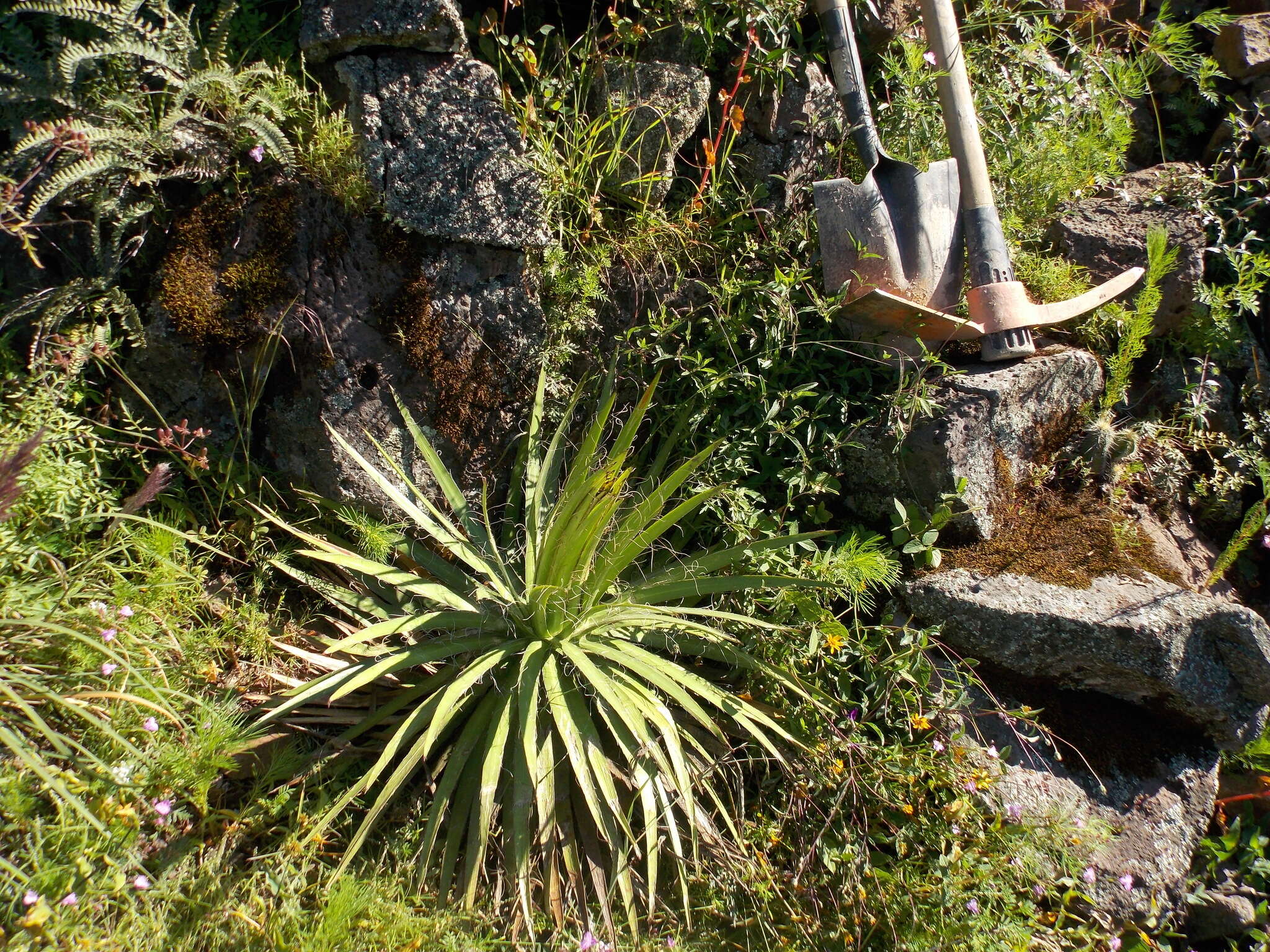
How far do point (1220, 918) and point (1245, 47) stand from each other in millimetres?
3596

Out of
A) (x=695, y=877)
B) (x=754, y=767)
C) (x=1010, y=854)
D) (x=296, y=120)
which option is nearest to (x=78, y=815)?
(x=695, y=877)

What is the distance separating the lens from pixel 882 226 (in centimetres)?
303

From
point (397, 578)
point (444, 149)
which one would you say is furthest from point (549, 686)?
point (444, 149)

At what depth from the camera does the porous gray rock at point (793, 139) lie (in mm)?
3346

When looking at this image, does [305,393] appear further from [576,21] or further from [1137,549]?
[1137,549]

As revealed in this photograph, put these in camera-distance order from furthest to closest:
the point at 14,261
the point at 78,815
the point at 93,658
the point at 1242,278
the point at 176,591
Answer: the point at 1242,278 < the point at 14,261 < the point at 176,591 < the point at 93,658 < the point at 78,815

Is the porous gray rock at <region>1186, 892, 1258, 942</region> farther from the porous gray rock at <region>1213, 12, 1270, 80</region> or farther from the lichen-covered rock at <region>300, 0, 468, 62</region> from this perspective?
the lichen-covered rock at <region>300, 0, 468, 62</region>

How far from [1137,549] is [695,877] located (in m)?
1.91

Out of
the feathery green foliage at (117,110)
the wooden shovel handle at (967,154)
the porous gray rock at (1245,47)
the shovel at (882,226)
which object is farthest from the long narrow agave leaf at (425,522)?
the porous gray rock at (1245,47)

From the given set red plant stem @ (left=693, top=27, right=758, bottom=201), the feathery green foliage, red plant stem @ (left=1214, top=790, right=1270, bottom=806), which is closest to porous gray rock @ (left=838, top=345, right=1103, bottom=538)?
red plant stem @ (left=693, top=27, right=758, bottom=201)

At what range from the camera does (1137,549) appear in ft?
9.94

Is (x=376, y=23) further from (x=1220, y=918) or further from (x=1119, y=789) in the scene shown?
(x=1220, y=918)

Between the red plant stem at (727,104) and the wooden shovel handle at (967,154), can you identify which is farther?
the red plant stem at (727,104)

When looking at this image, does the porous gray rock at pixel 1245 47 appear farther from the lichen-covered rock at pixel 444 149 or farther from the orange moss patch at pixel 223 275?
the orange moss patch at pixel 223 275
